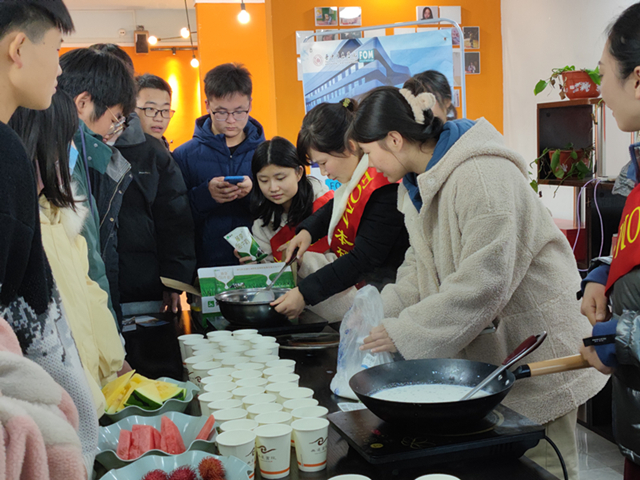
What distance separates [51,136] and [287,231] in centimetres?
152

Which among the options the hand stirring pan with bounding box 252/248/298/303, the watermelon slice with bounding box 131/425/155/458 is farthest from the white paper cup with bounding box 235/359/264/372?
the hand stirring pan with bounding box 252/248/298/303

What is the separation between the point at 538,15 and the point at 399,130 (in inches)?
152

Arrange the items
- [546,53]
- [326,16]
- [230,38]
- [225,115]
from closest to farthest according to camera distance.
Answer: [225,115], [546,53], [326,16], [230,38]

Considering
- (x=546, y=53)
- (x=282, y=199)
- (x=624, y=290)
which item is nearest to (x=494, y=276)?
(x=624, y=290)

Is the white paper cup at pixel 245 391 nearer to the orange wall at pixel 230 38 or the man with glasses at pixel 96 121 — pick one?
the man with glasses at pixel 96 121

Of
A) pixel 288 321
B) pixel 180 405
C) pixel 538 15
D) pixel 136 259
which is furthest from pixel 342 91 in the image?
pixel 180 405

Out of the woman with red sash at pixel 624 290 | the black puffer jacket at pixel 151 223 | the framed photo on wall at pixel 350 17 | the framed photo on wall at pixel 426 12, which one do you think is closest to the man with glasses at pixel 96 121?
the black puffer jacket at pixel 151 223

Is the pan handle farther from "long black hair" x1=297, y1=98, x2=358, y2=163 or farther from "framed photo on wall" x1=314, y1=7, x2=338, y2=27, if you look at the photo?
"framed photo on wall" x1=314, y1=7, x2=338, y2=27

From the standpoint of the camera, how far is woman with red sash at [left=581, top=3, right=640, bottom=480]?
123cm

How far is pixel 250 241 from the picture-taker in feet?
8.07

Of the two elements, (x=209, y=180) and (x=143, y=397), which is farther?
(x=209, y=180)

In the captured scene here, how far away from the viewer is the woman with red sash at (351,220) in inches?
80.5

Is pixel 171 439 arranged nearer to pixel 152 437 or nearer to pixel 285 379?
pixel 152 437

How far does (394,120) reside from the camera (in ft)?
5.31
